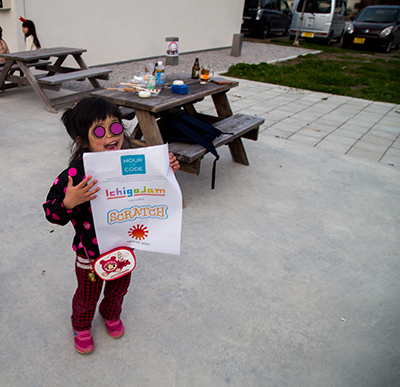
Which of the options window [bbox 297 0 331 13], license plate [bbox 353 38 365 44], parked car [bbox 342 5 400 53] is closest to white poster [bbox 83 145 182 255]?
parked car [bbox 342 5 400 53]

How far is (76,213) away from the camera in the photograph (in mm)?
1581

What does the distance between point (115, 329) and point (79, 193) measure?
87 cm

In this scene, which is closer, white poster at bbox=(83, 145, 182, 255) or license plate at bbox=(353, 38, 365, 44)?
white poster at bbox=(83, 145, 182, 255)

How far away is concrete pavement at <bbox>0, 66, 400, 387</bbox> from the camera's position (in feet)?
5.85

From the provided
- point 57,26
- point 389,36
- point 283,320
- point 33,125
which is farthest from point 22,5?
point 389,36

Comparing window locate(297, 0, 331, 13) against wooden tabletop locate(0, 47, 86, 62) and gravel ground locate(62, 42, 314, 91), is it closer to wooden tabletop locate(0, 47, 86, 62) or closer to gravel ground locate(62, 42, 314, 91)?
gravel ground locate(62, 42, 314, 91)

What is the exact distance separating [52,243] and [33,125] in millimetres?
2710

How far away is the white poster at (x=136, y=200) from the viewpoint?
1.43 meters

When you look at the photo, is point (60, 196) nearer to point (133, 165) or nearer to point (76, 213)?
point (76, 213)

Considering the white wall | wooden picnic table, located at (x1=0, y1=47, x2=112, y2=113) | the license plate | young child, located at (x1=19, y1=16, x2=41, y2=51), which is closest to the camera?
wooden picnic table, located at (x1=0, y1=47, x2=112, y2=113)

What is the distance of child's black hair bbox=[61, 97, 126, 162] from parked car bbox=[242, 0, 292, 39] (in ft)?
52.5

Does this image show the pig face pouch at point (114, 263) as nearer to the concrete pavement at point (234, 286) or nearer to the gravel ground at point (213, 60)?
the concrete pavement at point (234, 286)

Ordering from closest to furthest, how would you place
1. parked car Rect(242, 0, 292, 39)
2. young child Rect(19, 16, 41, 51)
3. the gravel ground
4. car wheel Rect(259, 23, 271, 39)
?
1. young child Rect(19, 16, 41, 51)
2. the gravel ground
3. parked car Rect(242, 0, 292, 39)
4. car wheel Rect(259, 23, 271, 39)

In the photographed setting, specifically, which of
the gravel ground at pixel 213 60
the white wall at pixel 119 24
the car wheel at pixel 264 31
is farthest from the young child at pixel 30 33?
the car wheel at pixel 264 31
